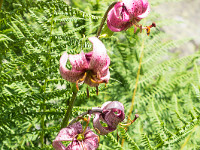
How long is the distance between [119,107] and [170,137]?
346 mm

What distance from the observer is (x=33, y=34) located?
125 cm

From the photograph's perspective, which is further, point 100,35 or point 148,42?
point 148,42

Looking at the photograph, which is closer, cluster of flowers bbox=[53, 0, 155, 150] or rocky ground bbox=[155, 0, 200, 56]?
cluster of flowers bbox=[53, 0, 155, 150]

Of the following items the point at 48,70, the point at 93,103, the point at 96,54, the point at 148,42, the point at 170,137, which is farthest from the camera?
the point at 148,42

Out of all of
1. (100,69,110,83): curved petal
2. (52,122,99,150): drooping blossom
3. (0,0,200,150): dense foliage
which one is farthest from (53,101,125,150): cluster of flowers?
(0,0,200,150): dense foliage

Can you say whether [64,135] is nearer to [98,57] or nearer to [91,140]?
[91,140]

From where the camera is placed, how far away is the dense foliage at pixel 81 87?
1188 mm

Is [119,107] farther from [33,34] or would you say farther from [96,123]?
[33,34]

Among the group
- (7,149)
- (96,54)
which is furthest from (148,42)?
(96,54)

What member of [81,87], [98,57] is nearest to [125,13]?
[98,57]

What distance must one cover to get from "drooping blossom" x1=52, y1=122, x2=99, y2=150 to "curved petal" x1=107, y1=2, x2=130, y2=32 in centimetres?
32

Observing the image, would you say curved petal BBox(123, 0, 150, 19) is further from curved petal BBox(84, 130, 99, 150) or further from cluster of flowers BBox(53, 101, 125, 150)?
curved petal BBox(84, 130, 99, 150)

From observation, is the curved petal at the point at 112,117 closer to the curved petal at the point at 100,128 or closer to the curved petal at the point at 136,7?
the curved petal at the point at 100,128

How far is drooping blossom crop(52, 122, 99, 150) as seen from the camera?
878mm
